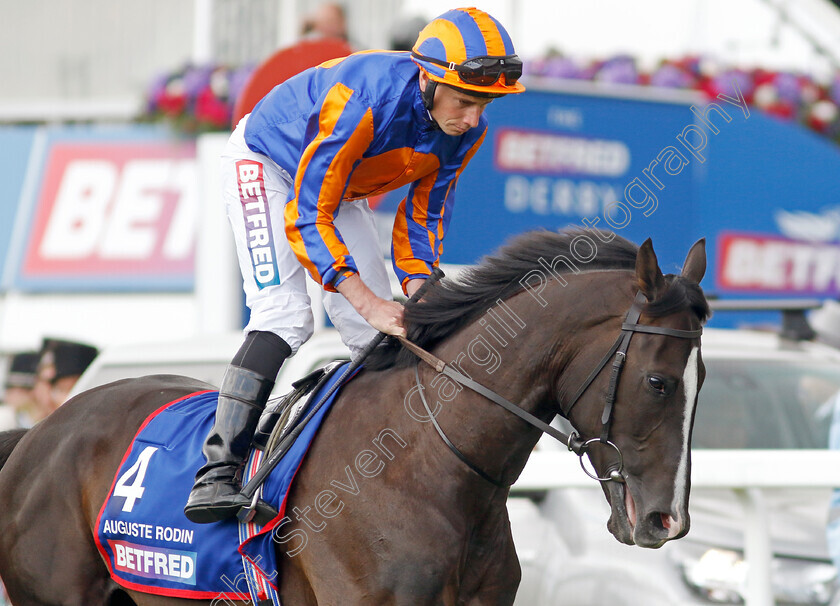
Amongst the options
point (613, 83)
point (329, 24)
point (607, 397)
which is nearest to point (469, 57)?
point (607, 397)

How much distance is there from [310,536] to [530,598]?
161 cm

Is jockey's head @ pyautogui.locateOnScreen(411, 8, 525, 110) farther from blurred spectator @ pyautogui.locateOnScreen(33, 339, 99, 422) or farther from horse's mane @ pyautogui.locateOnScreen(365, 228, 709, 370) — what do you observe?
blurred spectator @ pyautogui.locateOnScreen(33, 339, 99, 422)

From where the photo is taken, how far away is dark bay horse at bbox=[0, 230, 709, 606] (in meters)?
2.44

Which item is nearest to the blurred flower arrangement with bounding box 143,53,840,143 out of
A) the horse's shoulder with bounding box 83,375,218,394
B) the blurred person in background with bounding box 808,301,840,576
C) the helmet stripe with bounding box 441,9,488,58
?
the blurred person in background with bounding box 808,301,840,576

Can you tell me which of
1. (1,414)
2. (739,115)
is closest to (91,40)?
(1,414)

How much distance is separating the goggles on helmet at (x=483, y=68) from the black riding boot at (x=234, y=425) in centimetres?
91

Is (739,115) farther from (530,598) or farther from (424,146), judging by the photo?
(424,146)

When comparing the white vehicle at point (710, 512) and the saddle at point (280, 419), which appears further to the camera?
the white vehicle at point (710, 512)

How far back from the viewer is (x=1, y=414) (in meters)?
6.21

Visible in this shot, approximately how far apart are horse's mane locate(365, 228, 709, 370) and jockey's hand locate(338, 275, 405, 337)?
4 cm

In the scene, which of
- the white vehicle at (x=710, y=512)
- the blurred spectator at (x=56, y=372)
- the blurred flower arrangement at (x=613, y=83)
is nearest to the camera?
the white vehicle at (x=710, y=512)

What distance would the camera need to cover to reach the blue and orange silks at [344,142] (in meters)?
2.75

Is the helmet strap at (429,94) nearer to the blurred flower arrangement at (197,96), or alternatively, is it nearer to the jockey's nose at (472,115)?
the jockey's nose at (472,115)

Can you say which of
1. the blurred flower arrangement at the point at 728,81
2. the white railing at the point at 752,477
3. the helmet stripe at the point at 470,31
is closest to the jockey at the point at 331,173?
the helmet stripe at the point at 470,31
